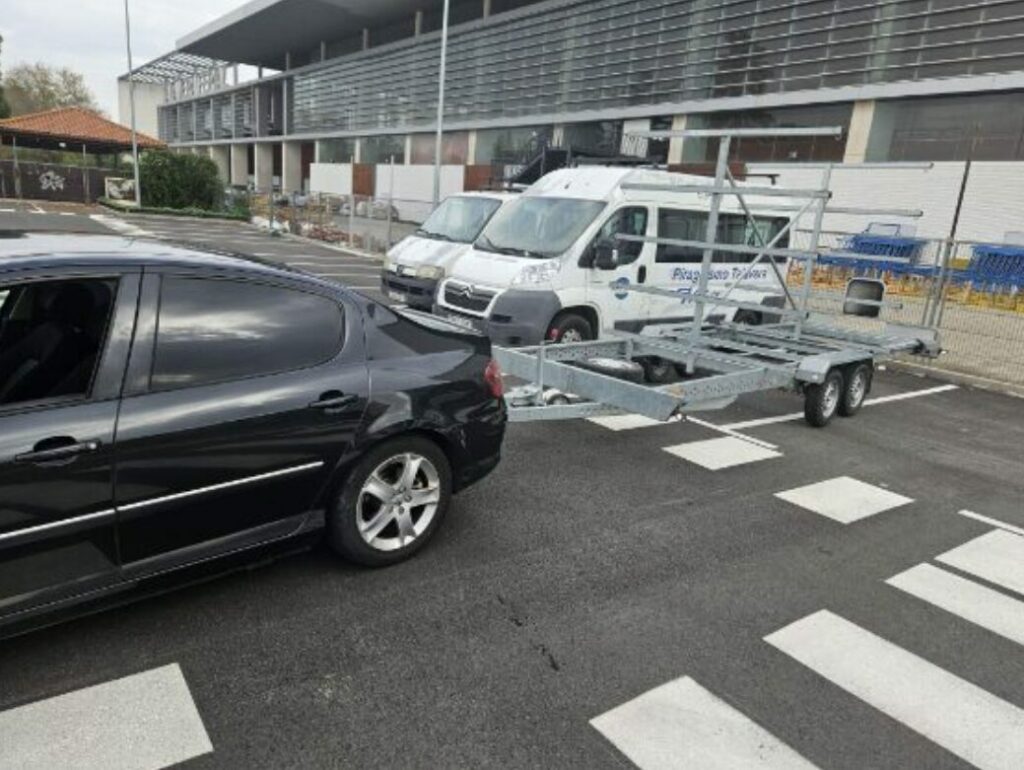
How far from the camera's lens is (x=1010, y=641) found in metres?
3.76

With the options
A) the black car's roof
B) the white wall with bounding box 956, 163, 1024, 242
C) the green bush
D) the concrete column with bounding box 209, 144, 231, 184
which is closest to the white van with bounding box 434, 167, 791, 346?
the black car's roof

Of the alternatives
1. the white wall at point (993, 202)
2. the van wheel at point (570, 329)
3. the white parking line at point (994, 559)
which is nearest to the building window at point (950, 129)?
the white wall at point (993, 202)

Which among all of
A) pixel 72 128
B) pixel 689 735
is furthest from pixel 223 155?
pixel 689 735

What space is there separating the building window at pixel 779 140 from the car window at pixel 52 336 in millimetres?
24367

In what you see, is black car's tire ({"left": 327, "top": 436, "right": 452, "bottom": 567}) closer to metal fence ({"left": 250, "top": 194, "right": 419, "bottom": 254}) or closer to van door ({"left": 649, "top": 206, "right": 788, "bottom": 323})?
Answer: van door ({"left": 649, "top": 206, "right": 788, "bottom": 323})

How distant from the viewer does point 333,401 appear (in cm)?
353

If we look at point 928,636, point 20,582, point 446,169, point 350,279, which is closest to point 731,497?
point 928,636

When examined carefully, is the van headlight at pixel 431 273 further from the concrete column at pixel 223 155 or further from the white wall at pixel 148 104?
the white wall at pixel 148 104

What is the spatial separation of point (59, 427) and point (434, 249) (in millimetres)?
10201

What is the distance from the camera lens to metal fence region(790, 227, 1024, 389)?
1073 centimetres

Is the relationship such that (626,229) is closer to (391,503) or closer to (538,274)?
(538,274)

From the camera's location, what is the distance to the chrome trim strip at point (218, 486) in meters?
2.99

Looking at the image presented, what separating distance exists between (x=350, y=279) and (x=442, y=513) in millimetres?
14248

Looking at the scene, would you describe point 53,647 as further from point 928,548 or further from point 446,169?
point 446,169
